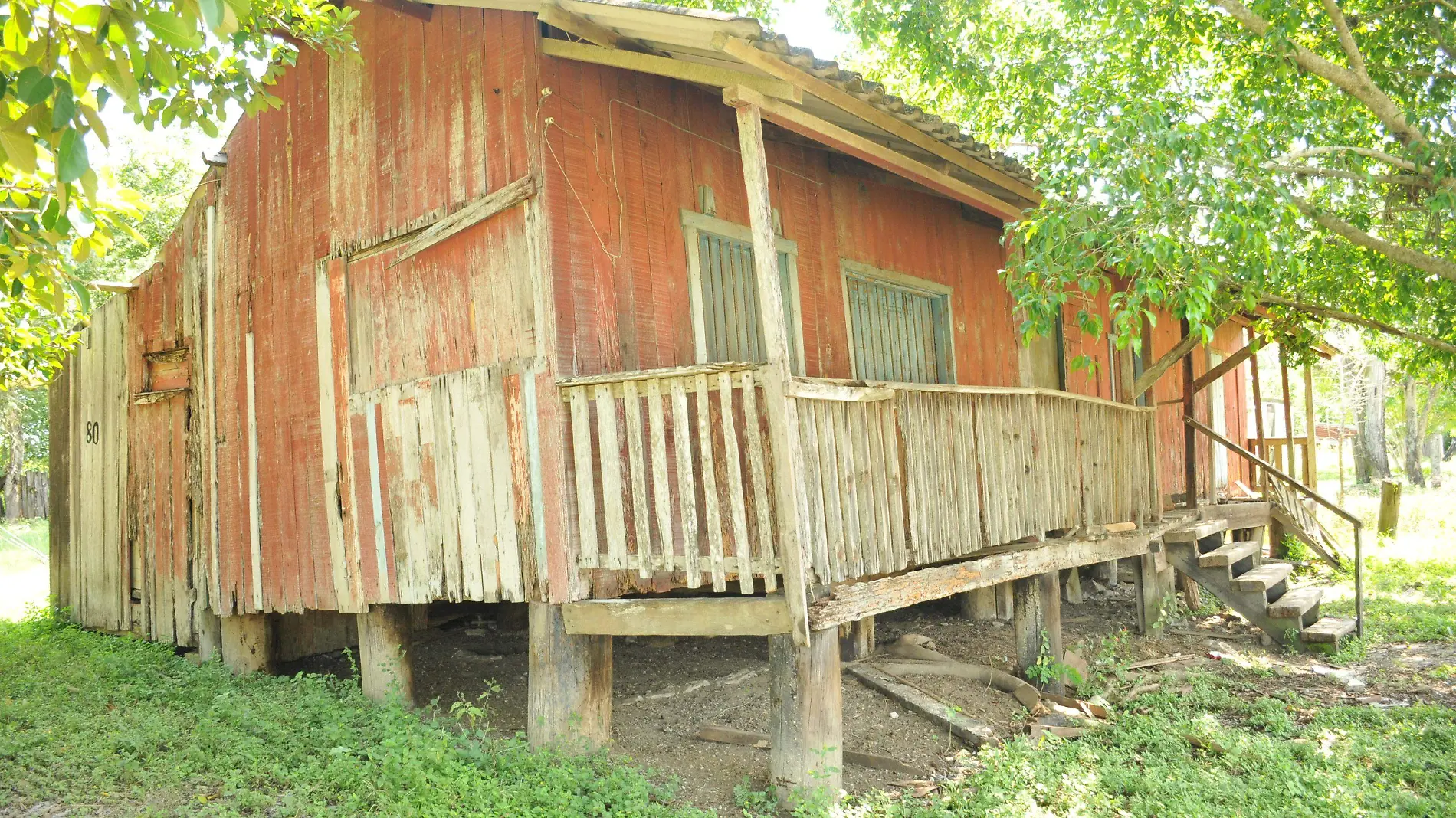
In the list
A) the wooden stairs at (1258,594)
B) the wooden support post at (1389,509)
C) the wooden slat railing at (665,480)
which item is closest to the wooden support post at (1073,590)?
the wooden stairs at (1258,594)

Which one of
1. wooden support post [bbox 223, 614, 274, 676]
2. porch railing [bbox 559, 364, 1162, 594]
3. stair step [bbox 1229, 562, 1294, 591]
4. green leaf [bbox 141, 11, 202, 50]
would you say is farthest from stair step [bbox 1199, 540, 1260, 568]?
green leaf [bbox 141, 11, 202, 50]

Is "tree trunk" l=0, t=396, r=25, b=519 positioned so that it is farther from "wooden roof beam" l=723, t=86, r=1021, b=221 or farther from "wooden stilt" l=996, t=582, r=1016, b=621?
"wooden roof beam" l=723, t=86, r=1021, b=221

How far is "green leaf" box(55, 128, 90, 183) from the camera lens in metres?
2.69

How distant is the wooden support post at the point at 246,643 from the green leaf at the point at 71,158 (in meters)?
6.61

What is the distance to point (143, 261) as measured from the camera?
21594 mm

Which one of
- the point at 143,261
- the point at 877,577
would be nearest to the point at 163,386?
the point at 877,577

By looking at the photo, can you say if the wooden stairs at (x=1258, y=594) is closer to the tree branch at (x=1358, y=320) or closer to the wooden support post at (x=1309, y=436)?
the tree branch at (x=1358, y=320)

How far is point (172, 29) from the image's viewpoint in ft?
8.54

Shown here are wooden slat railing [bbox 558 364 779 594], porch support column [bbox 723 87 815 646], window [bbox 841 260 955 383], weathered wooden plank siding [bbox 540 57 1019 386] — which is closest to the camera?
porch support column [bbox 723 87 815 646]

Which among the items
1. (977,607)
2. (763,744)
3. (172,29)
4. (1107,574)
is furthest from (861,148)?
(1107,574)

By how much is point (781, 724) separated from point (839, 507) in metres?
1.20

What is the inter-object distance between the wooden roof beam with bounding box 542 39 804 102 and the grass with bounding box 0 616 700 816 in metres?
3.69

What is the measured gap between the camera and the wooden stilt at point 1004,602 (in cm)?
1105

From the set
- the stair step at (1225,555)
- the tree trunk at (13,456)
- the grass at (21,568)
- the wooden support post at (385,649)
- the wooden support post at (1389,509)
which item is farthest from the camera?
the tree trunk at (13,456)
